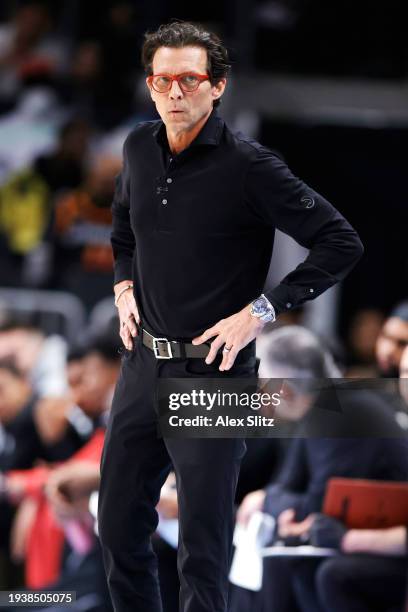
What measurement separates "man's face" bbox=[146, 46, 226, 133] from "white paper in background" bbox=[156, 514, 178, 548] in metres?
1.50

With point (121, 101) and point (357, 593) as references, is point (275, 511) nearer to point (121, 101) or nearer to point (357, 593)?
point (357, 593)

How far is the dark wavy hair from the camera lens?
255cm

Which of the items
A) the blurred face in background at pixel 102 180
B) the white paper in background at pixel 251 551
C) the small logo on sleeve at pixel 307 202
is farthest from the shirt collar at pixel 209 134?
the blurred face in background at pixel 102 180

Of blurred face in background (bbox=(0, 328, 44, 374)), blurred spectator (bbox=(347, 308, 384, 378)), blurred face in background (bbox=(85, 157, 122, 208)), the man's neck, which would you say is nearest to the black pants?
the man's neck

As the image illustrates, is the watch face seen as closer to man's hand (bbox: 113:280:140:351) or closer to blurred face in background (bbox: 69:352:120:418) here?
man's hand (bbox: 113:280:140:351)

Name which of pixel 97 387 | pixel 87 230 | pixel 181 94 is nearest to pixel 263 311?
pixel 181 94

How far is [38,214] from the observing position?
7.14 m

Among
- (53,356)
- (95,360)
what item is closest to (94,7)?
(53,356)

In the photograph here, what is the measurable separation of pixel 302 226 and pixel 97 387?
221 cm

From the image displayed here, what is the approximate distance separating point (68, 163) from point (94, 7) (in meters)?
1.19

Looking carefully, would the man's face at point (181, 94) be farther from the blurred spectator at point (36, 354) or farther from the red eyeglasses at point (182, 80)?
the blurred spectator at point (36, 354)

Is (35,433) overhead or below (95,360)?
below

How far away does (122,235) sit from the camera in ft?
9.46

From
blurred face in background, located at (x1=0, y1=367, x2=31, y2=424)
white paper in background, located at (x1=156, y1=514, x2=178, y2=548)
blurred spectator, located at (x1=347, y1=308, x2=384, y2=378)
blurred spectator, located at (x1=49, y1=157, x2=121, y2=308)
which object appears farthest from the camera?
blurred spectator, located at (x1=49, y1=157, x2=121, y2=308)
